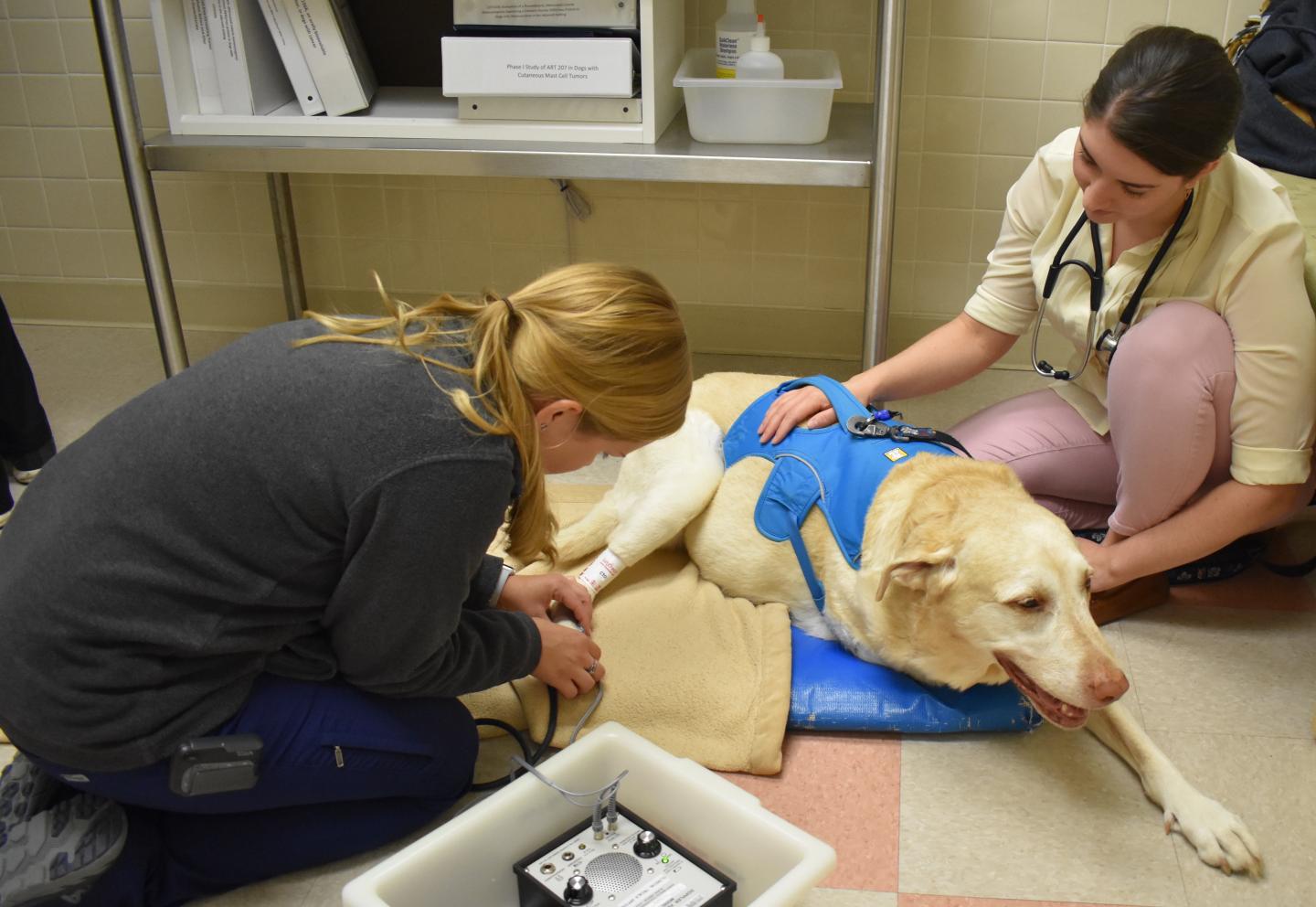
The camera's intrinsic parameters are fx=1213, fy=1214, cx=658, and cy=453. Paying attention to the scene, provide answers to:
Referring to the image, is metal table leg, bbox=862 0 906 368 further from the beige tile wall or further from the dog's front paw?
the dog's front paw

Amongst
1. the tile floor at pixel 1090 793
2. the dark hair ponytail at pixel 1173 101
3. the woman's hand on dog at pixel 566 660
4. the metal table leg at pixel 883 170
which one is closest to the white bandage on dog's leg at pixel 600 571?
the woman's hand on dog at pixel 566 660

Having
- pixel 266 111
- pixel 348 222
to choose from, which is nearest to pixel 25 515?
pixel 266 111

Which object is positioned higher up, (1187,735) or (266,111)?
(266,111)

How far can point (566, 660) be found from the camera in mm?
1772

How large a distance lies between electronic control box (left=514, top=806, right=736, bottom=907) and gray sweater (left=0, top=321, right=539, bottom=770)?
1.18ft

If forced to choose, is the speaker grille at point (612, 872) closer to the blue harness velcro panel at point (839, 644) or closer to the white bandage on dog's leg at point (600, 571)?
the blue harness velcro panel at point (839, 644)

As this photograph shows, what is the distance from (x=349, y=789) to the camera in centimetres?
158

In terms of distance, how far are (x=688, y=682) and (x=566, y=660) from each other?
0.70 ft

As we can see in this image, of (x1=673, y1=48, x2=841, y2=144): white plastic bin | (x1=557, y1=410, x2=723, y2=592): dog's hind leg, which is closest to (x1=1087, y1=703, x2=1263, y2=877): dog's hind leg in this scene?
(x1=557, y1=410, x2=723, y2=592): dog's hind leg

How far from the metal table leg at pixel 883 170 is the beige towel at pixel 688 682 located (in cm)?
74

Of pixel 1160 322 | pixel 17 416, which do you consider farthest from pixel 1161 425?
pixel 17 416

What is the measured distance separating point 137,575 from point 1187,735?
1.51 meters

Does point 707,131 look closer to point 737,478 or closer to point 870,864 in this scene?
point 737,478

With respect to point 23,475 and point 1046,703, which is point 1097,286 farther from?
point 23,475
